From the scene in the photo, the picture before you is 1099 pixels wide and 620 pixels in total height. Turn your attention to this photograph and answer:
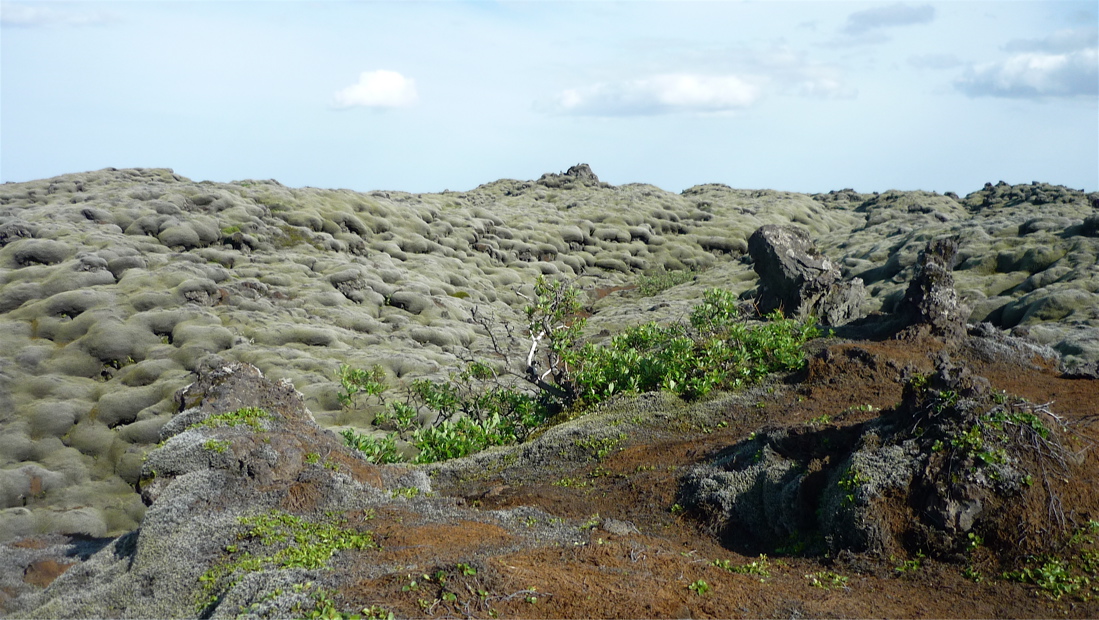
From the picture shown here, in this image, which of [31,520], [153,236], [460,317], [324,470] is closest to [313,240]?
[153,236]

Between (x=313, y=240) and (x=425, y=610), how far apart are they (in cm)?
4123

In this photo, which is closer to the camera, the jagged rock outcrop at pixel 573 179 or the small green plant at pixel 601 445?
the small green plant at pixel 601 445

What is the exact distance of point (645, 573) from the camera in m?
8.64

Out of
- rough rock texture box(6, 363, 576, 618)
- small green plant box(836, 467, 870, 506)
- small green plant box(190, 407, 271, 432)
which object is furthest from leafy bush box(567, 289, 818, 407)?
small green plant box(190, 407, 271, 432)

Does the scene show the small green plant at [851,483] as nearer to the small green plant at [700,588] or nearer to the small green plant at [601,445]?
the small green plant at [700,588]

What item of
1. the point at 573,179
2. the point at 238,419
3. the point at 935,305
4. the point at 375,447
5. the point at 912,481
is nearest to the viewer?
the point at 912,481

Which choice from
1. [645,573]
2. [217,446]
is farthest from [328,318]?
[645,573]

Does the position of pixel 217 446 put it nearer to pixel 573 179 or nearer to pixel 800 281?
pixel 800 281

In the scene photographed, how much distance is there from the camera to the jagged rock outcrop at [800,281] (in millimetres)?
26438

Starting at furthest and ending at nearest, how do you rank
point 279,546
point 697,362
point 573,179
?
point 573,179 < point 697,362 < point 279,546

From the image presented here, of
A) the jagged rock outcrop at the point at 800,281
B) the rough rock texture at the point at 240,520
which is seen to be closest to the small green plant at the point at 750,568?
the rough rock texture at the point at 240,520

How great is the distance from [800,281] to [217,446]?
65.7ft

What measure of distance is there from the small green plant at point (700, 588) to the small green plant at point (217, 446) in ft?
22.5

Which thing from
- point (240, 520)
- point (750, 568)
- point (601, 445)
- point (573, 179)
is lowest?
point (601, 445)
